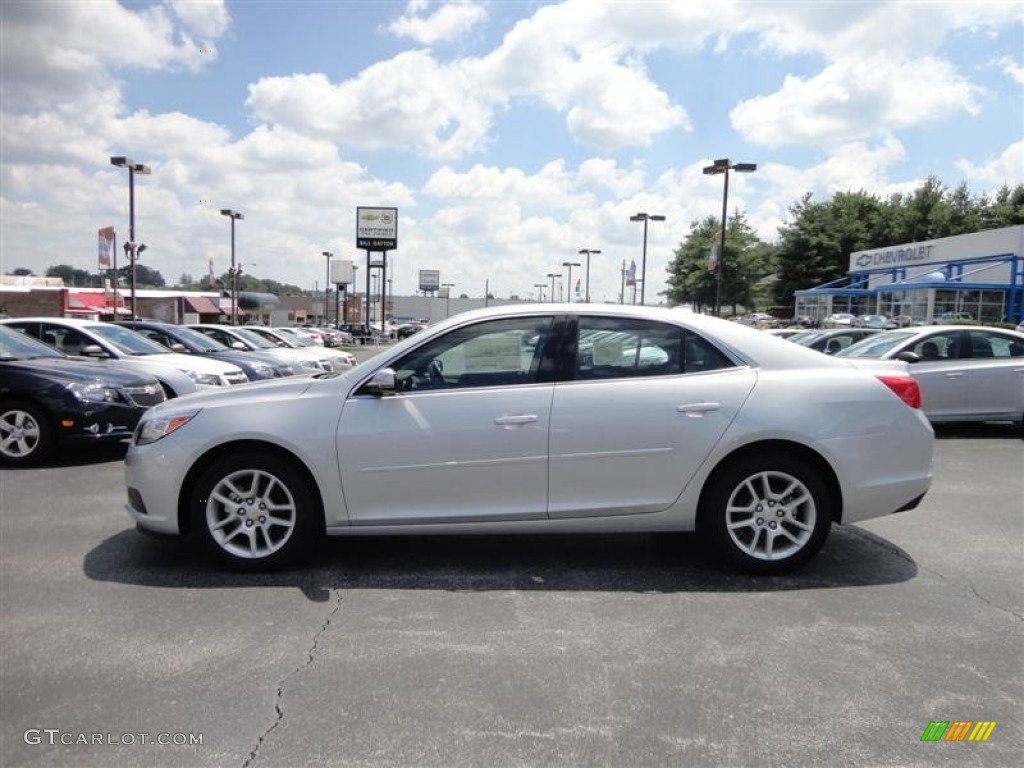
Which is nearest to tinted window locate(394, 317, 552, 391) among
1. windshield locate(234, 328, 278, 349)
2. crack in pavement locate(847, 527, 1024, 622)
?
crack in pavement locate(847, 527, 1024, 622)

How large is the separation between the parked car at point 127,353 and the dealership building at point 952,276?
34.5 m

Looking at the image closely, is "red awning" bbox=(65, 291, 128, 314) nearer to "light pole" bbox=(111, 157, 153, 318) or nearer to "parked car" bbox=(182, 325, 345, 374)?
"light pole" bbox=(111, 157, 153, 318)

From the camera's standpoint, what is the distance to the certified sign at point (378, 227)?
5078 cm

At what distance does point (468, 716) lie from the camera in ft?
9.68

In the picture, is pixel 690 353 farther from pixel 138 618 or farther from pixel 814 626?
pixel 138 618

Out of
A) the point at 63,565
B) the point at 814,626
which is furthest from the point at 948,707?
the point at 63,565

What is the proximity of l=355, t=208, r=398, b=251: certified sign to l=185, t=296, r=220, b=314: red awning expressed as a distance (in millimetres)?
33040

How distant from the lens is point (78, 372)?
8375 millimetres

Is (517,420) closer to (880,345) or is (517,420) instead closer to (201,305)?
(880,345)

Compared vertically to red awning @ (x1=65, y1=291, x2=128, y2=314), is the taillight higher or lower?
lower

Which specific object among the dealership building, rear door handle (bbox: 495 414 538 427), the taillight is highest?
the dealership building

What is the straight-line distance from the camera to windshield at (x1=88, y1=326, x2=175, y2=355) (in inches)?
432

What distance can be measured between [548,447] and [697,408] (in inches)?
35.1

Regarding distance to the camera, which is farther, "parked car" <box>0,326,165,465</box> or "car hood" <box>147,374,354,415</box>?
"parked car" <box>0,326,165,465</box>
